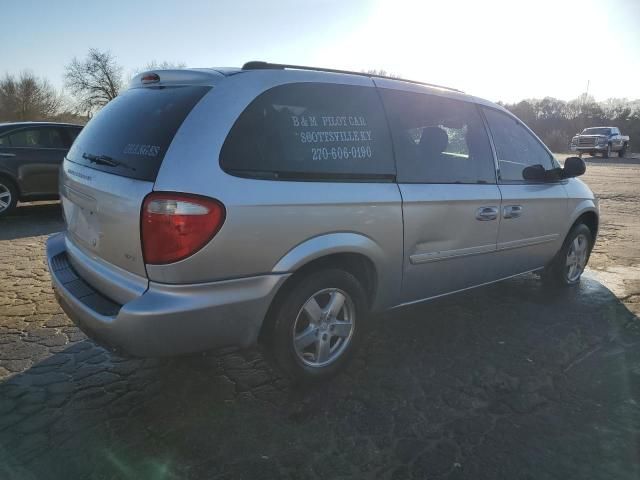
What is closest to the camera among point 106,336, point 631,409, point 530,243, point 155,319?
point 155,319

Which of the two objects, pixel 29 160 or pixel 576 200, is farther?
pixel 29 160

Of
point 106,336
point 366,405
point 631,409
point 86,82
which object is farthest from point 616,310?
point 86,82

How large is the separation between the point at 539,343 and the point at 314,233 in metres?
2.14

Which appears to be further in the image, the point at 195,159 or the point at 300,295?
the point at 300,295

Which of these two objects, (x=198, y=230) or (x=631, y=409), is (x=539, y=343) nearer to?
(x=631, y=409)

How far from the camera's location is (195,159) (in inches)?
87.7

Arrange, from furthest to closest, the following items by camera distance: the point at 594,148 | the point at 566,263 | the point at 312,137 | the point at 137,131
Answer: the point at 594,148 → the point at 566,263 → the point at 312,137 → the point at 137,131

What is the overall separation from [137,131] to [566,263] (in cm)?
416

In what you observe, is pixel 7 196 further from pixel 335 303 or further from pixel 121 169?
pixel 335 303

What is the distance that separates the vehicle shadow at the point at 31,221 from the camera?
666 centimetres

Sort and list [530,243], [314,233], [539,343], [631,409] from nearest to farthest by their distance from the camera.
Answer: [314,233], [631,409], [539,343], [530,243]

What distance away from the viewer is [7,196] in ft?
24.5

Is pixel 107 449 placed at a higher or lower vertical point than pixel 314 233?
lower

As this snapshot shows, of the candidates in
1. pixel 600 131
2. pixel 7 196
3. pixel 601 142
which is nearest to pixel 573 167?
pixel 7 196
